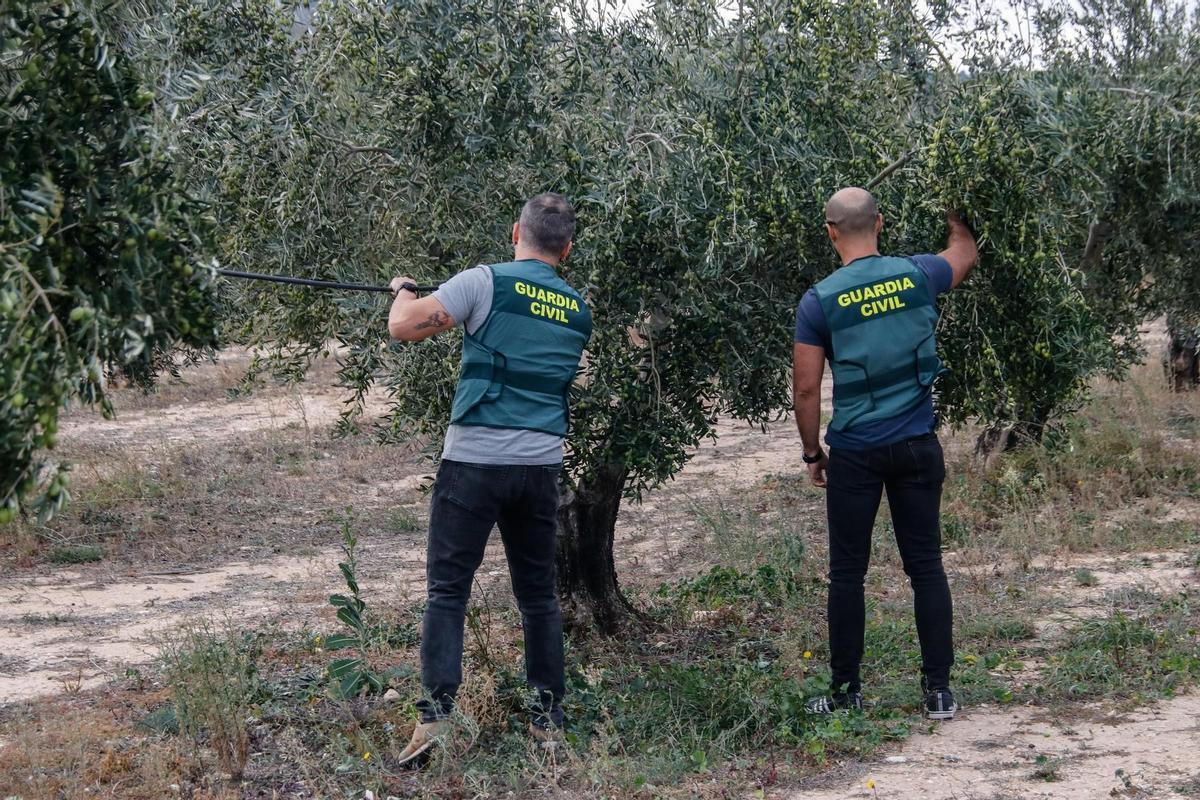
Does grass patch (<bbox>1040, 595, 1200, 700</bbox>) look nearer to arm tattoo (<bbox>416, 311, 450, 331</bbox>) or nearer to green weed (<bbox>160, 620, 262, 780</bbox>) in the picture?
arm tattoo (<bbox>416, 311, 450, 331</bbox>)

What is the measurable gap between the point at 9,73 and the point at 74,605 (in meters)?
6.63

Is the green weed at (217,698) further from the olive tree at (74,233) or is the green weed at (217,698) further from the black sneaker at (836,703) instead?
the black sneaker at (836,703)

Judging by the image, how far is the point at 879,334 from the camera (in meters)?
5.23

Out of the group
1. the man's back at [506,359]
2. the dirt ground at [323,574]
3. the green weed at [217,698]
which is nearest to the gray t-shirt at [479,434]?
the man's back at [506,359]

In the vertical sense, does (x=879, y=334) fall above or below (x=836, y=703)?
above

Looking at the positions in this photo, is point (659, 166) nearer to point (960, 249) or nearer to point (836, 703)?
point (960, 249)

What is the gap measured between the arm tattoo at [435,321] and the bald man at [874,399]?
1515mm

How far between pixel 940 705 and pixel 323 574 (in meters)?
6.11

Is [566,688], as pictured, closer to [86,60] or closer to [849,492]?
[849,492]

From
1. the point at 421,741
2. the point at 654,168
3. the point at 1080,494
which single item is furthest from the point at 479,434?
the point at 1080,494

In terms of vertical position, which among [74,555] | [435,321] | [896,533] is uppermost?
[435,321]

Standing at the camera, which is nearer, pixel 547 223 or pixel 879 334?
pixel 547 223

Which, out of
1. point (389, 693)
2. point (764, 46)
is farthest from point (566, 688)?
point (764, 46)

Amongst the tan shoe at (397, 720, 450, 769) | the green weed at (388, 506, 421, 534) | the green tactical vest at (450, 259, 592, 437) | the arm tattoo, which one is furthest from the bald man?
the green weed at (388, 506, 421, 534)
